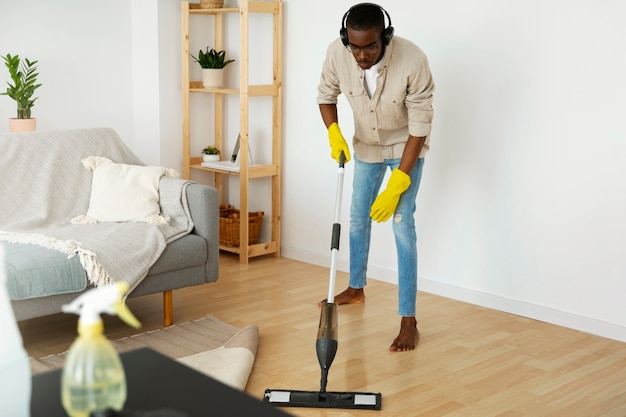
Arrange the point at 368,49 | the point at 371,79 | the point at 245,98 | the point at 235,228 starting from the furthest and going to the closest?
the point at 235,228 → the point at 245,98 → the point at 371,79 → the point at 368,49

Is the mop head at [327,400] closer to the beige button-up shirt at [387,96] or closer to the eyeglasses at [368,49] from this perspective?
the beige button-up shirt at [387,96]

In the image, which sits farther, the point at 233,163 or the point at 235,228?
the point at 233,163

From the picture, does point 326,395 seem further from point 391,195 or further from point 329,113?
point 329,113

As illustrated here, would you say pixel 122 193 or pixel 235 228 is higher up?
pixel 122 193

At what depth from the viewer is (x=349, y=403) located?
8.58ft

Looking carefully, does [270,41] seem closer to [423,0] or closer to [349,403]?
[423,0]

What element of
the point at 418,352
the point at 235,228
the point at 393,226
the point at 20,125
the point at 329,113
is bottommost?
the point at 418,352

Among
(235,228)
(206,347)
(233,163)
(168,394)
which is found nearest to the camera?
(168,394)

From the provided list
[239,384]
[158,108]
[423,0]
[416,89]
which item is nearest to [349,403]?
[239,384]

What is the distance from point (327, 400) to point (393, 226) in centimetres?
92

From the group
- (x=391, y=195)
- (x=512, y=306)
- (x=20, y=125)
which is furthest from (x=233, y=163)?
(x=512, y=306)

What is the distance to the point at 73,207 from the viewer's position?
140 inches

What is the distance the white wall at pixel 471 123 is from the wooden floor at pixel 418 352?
0.73 ft

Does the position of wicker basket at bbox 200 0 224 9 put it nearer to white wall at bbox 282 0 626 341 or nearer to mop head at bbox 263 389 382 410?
white wall at bbox 282 0 626 341
